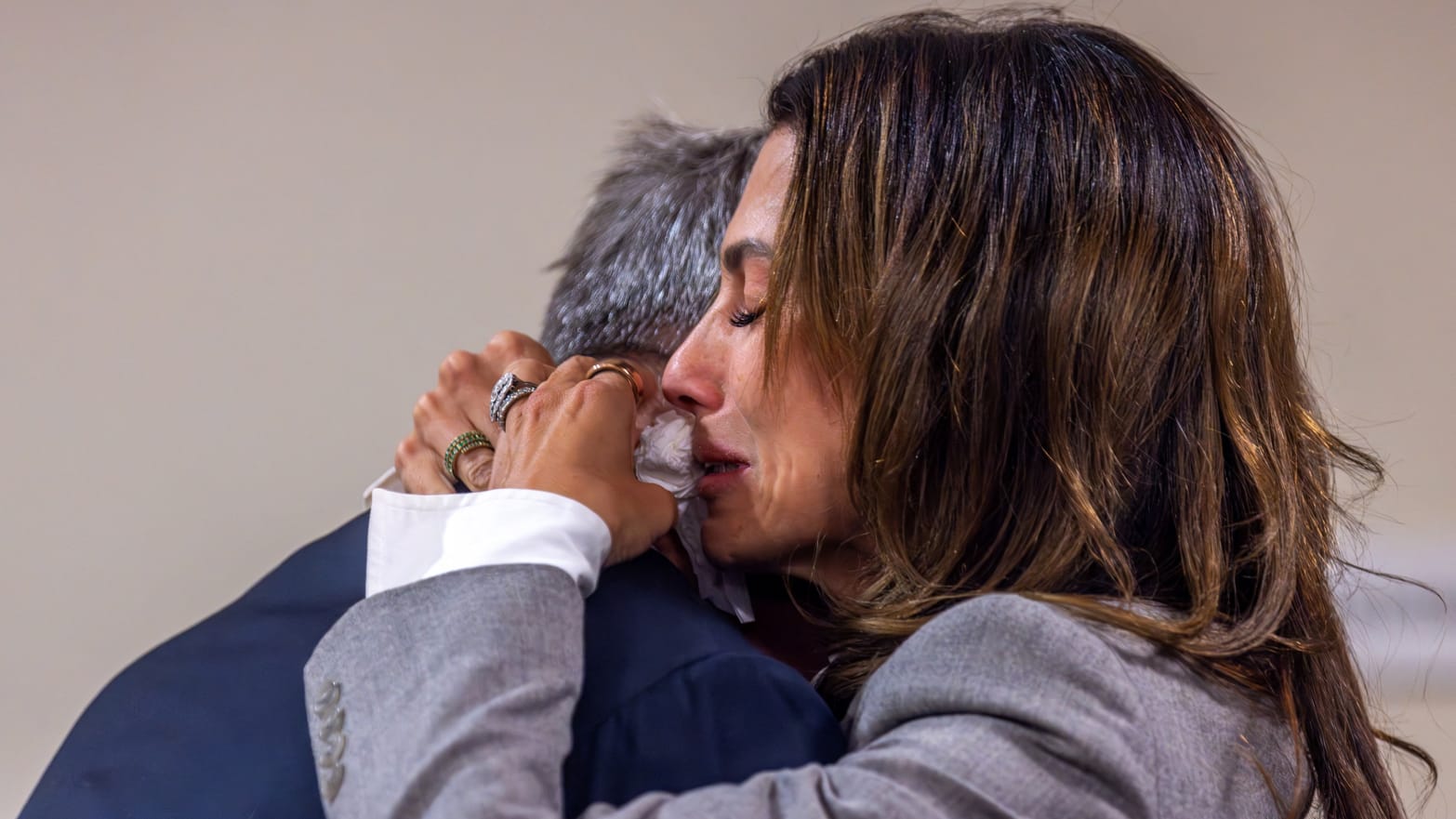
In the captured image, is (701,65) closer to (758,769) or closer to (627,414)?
(627,414)

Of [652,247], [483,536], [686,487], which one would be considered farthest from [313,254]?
[483,536]

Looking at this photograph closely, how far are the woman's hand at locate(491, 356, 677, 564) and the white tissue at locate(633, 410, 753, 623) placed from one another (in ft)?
0.21

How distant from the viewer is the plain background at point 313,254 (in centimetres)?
179

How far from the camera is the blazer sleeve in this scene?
0.68 meters

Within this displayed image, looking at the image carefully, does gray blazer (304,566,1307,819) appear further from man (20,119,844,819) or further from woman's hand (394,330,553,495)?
woman's hand (394,330,553,495)

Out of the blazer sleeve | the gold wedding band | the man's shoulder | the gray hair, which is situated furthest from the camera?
the gray hair

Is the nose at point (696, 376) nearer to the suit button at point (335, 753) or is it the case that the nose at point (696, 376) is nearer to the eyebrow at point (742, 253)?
the eyebrow at point (742, 253)

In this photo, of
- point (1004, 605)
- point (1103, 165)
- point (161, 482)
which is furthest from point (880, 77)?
point (161, 482)

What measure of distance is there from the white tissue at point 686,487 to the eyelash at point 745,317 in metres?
0.09

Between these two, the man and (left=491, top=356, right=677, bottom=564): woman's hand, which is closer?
the man

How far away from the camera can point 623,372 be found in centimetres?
101

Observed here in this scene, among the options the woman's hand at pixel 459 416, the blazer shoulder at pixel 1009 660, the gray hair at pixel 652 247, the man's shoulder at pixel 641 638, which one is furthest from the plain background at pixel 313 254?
the blazer shoulder at pixel 1009 660

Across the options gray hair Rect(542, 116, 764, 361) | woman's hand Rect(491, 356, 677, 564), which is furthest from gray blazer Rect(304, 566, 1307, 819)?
gray hair Rect(542, 116, 764, 361)

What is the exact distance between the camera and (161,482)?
1.80 meters
